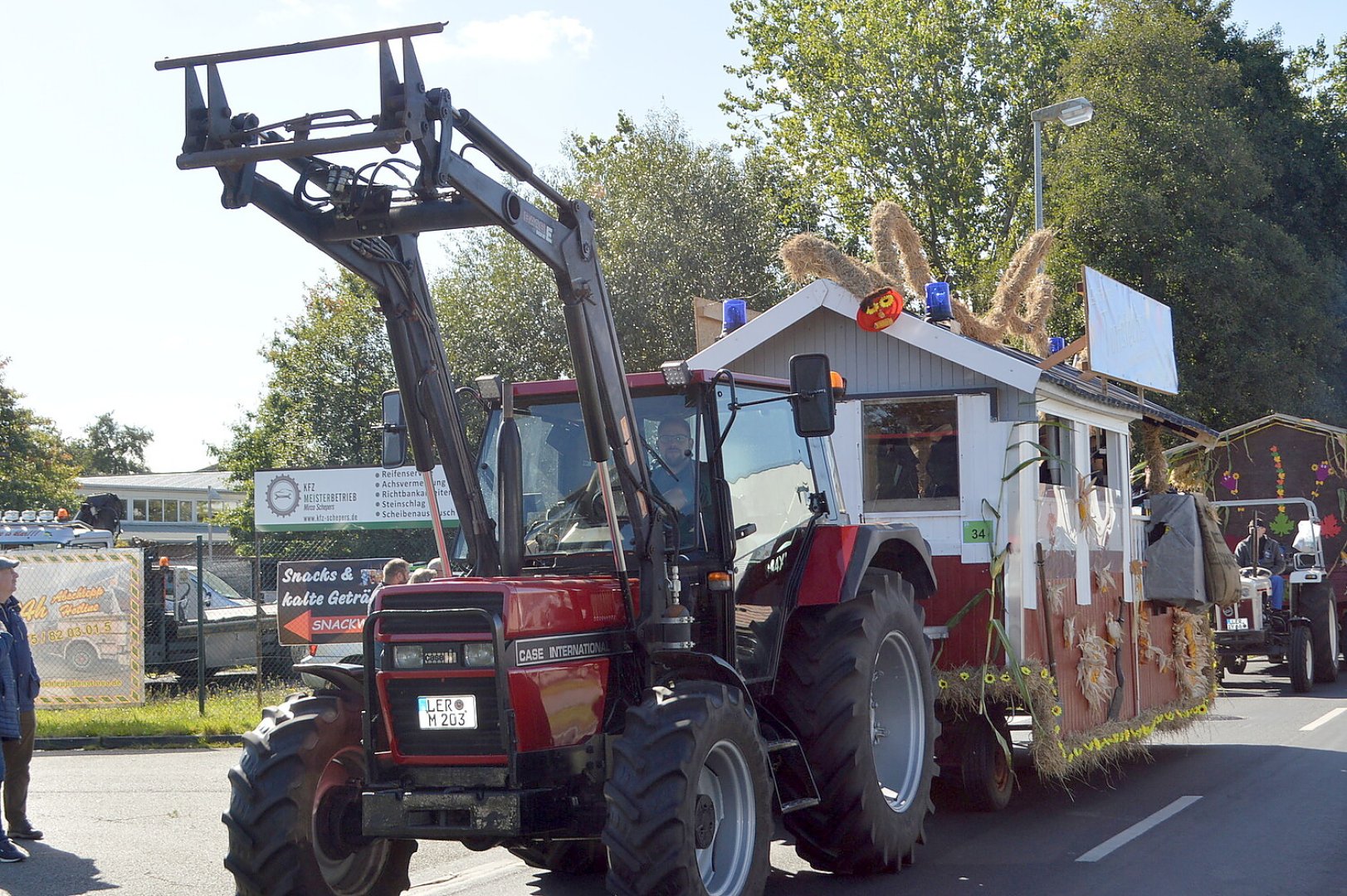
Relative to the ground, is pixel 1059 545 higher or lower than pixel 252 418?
lower

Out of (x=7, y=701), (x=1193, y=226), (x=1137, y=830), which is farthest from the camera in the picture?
(x=1193, y=226)

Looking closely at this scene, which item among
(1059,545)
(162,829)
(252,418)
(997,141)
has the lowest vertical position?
(162,829)

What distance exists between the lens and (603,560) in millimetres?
6227

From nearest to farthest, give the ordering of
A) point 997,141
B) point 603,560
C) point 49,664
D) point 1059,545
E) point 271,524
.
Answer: point 603,560
point 1059,545
point 49,664
point 271,524
point 997,141

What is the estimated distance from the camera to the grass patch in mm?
13914

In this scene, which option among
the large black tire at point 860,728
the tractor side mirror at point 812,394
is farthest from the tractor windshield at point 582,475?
the large black tire at point 860,728

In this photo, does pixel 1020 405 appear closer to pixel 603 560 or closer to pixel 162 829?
pixel 603 560

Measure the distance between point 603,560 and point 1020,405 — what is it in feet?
11.8

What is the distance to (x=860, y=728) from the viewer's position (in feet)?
21.4

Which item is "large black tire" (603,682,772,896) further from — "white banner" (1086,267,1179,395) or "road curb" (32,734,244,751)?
"road curb" (32,734,244,751)

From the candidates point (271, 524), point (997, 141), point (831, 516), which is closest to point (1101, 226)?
point (997, 141)

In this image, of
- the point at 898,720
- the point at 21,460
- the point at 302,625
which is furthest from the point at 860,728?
the point at 21,460

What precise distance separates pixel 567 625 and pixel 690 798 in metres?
0.94

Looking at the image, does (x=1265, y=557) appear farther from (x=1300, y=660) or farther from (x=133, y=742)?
(x=133, y=742)
